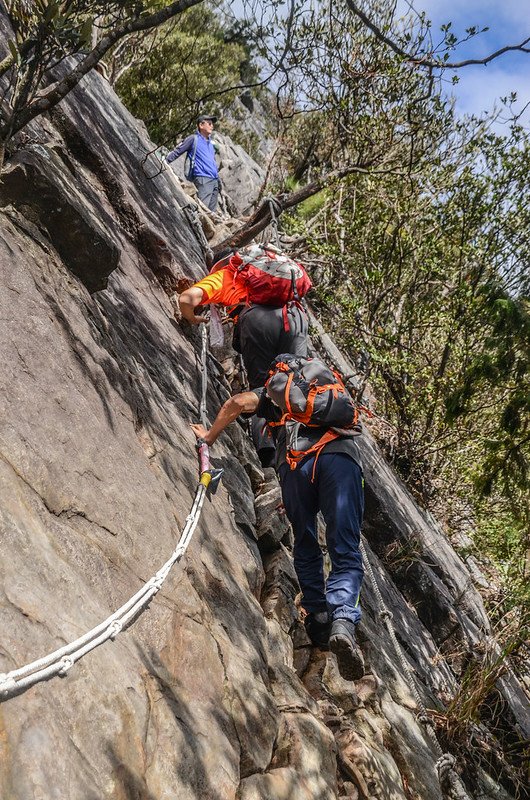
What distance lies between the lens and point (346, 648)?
4.18 m

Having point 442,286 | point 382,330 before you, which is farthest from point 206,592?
point 442,286

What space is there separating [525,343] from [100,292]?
4104mm

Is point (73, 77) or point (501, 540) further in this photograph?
point (501, 540)

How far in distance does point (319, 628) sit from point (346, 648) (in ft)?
2.50

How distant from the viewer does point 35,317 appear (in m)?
3.68

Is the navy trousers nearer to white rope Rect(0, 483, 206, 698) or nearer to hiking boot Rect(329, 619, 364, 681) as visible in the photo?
hiking boot Rect(329, 619, 364, 681)

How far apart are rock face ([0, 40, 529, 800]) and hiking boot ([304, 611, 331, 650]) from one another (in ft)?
0.29

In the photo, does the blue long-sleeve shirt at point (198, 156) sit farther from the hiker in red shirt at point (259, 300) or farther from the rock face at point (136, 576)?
the hiker in red shirt at point (259, 300)

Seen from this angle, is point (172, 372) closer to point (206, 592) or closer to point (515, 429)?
point (206, 592)

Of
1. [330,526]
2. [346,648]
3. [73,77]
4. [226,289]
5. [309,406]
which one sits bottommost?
[346,648]

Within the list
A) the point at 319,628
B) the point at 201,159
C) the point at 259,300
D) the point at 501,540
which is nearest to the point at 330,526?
the point at 319,628

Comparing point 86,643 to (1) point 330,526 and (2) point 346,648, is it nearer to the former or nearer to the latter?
(2) point 346,648

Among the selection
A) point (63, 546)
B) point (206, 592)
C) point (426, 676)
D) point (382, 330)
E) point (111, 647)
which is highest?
point (63, 546)

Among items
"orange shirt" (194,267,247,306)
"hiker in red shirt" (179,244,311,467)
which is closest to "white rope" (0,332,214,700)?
"hiker in red shirt" (179,244,311,467)
